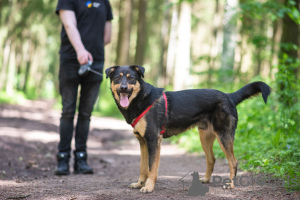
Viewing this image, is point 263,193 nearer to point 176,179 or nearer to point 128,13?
point 176,179

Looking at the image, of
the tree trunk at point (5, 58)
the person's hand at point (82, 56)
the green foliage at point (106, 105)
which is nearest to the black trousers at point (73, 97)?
the person's hand at point (82, 56)

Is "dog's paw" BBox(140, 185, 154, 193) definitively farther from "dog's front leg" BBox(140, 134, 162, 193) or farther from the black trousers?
the black trousers

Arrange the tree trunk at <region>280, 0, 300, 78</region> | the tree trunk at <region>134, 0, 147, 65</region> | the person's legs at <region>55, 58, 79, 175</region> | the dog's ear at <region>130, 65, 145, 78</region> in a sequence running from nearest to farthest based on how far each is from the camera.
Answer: the dog's ear at <region>130, 65, 145, 78</region>
the person's legs at <region>55, 58, 79, 175</region>
the tree trunk at <region>280, 0, 300, 78</region>
the tree trunk at <region>134, 0, 147, 65</region>

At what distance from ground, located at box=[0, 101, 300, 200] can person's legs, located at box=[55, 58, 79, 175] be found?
0.33m

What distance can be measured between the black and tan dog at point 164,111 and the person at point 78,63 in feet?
3.77

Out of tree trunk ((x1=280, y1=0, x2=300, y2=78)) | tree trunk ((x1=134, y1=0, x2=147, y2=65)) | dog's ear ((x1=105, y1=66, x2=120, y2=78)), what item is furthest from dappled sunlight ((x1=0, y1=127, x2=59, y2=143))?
tree trunk ((x1=134, y1=0, x2=147, y2=65))

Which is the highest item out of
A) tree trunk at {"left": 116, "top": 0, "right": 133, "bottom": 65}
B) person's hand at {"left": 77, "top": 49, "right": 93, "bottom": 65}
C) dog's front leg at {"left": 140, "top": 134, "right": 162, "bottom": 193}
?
tree trunk at {"left": 116, "top": 0, "right": 133, "bottom": 65}

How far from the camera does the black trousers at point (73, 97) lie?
19.1ft

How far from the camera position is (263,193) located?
13.8 ft

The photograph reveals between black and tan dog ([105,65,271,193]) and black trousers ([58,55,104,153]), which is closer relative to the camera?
black and tan dog ([105,65,271,193])

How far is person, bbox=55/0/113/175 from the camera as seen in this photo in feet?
18.7

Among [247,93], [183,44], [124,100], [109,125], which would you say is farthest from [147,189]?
[109,125]

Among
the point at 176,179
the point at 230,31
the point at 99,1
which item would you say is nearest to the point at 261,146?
the point at 176,179

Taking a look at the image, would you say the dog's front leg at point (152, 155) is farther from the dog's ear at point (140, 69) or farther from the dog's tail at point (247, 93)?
the dog's tail at point (247, 93)
